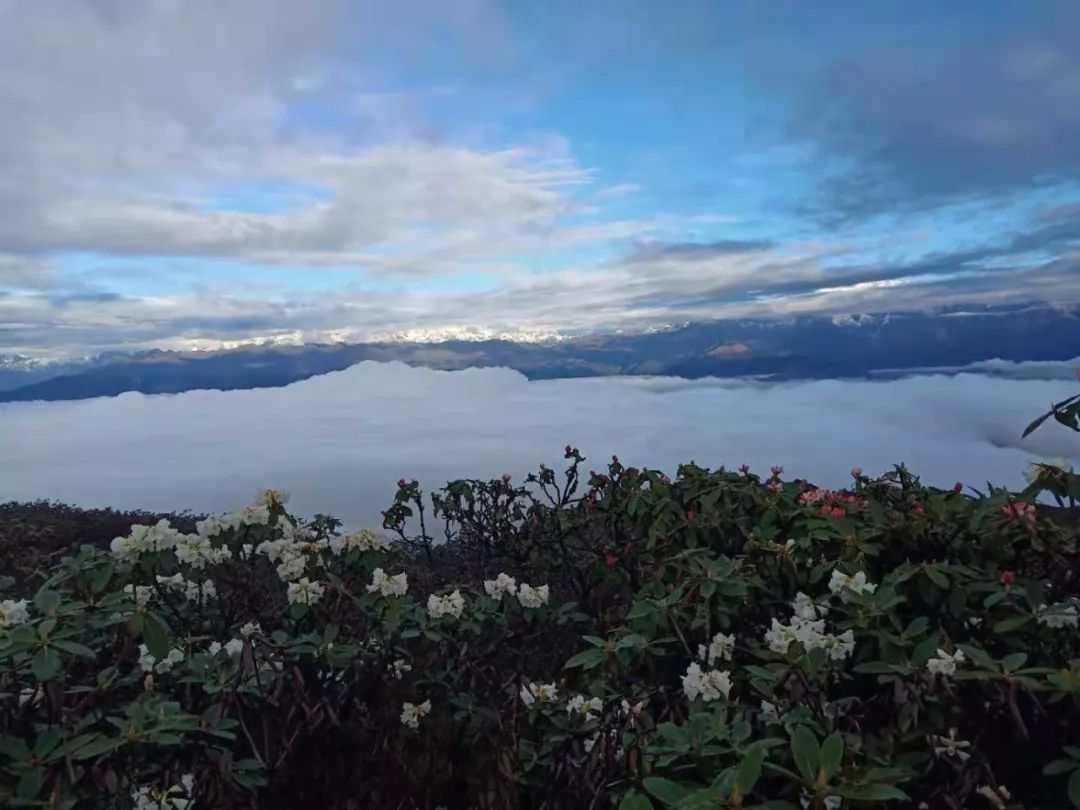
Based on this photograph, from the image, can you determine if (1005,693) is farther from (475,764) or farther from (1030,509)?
(475,764)

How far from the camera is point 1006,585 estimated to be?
3.05 metres

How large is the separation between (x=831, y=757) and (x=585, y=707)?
1414 millimetres

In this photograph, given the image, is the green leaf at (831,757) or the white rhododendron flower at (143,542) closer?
the green leaf at (831,757)

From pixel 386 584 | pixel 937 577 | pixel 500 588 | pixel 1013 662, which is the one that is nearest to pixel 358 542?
pixel 386 584

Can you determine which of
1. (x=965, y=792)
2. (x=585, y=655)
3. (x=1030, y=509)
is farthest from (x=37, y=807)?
(x=1030, y=509)

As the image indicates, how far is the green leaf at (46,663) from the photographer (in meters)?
2.68

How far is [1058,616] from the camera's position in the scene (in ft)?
9.64

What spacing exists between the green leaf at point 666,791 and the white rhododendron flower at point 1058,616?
1.77 m

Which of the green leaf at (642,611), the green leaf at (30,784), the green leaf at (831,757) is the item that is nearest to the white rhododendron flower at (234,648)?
the green leaf at (30,784)

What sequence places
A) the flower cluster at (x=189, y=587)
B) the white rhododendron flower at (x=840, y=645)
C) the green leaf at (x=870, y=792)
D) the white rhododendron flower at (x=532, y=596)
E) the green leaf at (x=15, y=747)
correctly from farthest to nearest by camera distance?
the white rhododendron flower at (x=532, y=596) → the flower cluster at (x=189, y=587) → the white rhododendron flower at (x=840, y=645) → the green leaf at (x=15, y=747) → the green leaf at (x=870, y=792)

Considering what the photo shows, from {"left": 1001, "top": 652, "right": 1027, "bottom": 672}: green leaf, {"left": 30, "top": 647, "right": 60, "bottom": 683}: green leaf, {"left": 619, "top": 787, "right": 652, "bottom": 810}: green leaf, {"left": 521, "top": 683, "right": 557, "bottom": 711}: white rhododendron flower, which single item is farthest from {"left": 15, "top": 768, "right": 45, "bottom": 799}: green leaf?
{"left": 1001, "top": 652, "right": 1027, "bottom": 672}: green leaf

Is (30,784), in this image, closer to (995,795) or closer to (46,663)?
(46,663)

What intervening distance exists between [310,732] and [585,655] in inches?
46.0

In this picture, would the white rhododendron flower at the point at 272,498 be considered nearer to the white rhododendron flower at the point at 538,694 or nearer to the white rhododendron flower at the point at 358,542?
the white rhododendron flower at the point at 358,542
